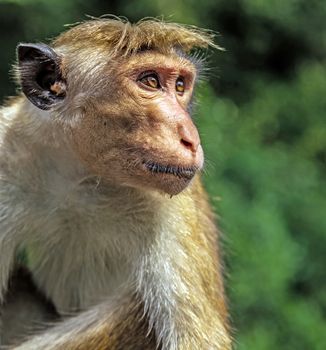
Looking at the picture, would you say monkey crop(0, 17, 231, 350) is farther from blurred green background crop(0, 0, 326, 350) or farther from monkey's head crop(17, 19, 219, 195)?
blurred green background crop(0, 0, 326, 350)

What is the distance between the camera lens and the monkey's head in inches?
207

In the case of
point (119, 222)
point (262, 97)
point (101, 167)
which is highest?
point (101, 167)

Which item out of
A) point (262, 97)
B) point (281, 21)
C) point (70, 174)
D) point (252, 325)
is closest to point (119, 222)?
point (70, 174)

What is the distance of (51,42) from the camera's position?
5.97 metres

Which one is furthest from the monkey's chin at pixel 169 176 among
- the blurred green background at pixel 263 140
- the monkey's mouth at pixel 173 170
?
the blurred green background at pixel 263 140

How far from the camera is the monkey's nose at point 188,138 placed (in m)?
5.21

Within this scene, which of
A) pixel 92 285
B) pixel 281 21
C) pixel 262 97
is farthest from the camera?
pixel 281 21

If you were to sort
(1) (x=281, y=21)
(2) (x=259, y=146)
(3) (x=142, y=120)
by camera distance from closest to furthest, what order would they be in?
(3) (x=142, y=120)
(2) (x=259, y=146)
(1) (x=281, y=21)

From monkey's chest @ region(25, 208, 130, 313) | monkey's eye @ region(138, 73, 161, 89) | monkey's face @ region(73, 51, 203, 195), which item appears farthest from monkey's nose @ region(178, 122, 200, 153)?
monkey's chest @ region(25, 208, 130, 313)

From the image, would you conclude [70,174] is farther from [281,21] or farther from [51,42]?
[281,21]

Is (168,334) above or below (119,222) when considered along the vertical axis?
below

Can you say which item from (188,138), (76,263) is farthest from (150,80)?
(76,263)

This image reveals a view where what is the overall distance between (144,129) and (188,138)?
0.26 meters

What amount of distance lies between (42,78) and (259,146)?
746 centimetres
